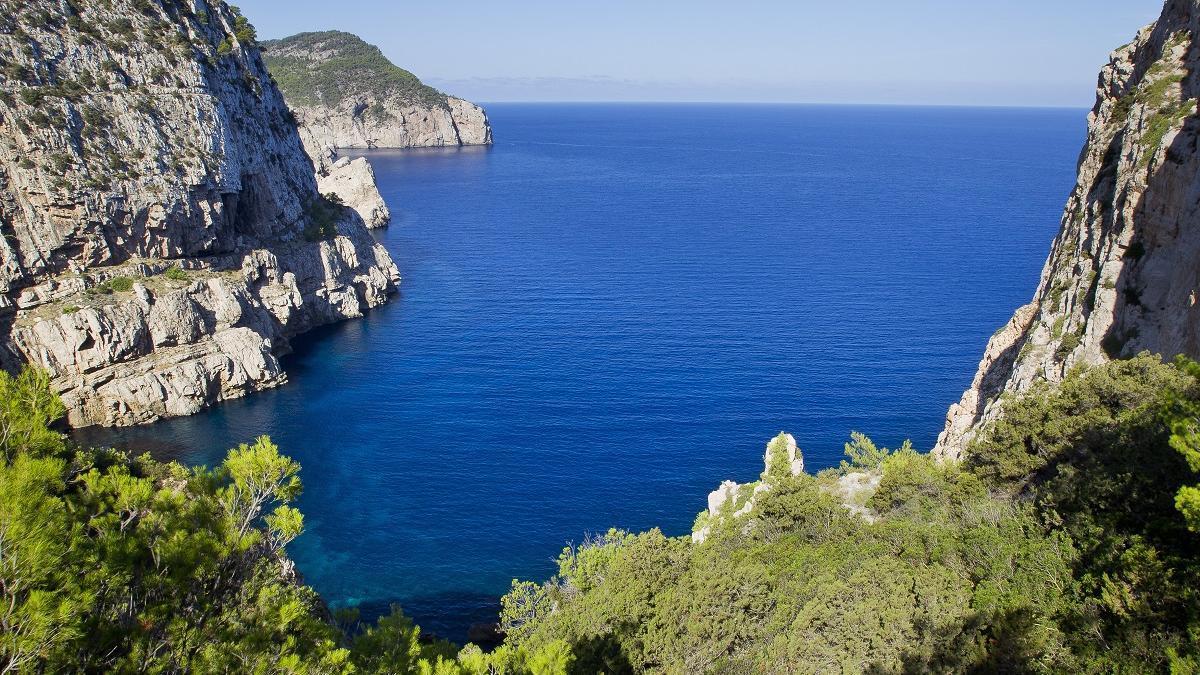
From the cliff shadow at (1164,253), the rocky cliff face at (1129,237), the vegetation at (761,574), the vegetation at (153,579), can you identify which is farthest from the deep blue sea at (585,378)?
the vegetation at (153,579)

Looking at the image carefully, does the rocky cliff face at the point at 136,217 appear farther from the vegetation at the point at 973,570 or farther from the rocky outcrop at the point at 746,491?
the vegetation at the point at 973,570

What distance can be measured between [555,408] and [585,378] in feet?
20.2

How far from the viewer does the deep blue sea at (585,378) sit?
47875 millimetres

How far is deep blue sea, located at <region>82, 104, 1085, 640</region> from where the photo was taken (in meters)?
47.9

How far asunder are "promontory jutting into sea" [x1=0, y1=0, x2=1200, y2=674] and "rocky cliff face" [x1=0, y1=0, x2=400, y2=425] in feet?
1.01

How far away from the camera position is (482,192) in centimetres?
15888

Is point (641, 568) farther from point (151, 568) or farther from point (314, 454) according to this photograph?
point (314, 454)

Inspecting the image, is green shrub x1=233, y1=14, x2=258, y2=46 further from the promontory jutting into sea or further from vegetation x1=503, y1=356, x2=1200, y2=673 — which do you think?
vegetation x1=503, y1=356, x2=1200, y2=673

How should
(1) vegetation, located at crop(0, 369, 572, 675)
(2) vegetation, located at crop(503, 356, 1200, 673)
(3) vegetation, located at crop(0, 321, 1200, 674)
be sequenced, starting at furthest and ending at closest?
1. (2) vegetation, located at crop(503, 356, 1200, 673)
2. (3) vegetation, located at crop(0, 321, 1200, 674)
3. (1) vegetation, located at crop(0, 369, 572, 675)

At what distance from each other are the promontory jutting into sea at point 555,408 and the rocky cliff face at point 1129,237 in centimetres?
21

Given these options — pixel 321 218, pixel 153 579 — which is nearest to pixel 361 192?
pixel 321 218

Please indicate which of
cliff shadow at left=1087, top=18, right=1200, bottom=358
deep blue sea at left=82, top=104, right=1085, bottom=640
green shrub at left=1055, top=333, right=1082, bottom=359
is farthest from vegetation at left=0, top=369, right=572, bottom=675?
green shrub at left=1055, top=333, right=1082, bottom=359

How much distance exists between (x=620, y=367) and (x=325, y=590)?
3394cm

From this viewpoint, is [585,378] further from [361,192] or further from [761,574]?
[361,192]
